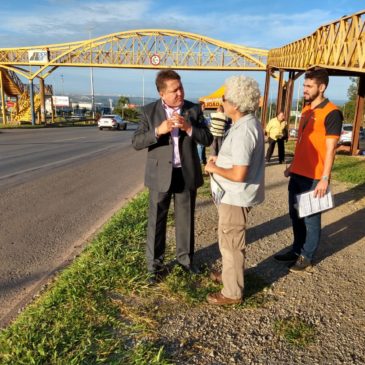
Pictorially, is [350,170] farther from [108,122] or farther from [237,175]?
A: [108,122]

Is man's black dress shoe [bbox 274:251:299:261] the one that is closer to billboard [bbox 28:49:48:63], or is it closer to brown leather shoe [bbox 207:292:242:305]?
brown leather shoe [bbox 207:292:242:305]

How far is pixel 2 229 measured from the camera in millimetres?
5051

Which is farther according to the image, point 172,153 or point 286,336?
point 172,153

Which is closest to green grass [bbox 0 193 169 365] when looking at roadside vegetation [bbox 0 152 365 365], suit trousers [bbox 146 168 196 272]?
roadside vegetation [bbox 0 152 365 365]

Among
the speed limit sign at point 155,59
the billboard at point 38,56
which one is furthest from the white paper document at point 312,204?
the billboard at point 38,56

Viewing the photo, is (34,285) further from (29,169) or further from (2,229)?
(29,169)

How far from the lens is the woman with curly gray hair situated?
103 inches

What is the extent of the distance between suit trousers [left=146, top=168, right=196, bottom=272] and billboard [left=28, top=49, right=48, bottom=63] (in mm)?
39171

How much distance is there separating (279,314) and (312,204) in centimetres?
115

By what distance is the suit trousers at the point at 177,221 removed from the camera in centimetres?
342

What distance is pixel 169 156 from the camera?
326 centimetres

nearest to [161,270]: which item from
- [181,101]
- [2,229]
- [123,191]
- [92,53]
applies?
[181,101]

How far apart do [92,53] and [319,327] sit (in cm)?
4066

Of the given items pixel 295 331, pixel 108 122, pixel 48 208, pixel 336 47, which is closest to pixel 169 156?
pixel 295 331
